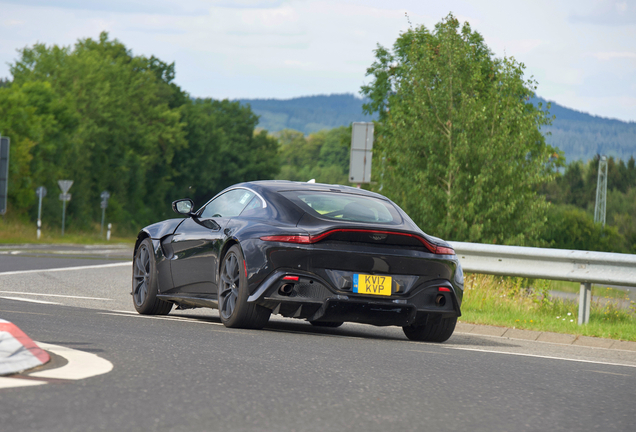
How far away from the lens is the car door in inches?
338

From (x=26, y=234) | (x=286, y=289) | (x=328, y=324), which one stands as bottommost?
(x=26, y=234)

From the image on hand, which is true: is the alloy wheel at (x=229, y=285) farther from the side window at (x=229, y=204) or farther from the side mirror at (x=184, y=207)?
the side mirror at (x=184, y=207)

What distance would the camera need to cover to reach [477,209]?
18.3 m

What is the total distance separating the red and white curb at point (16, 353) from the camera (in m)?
4.88

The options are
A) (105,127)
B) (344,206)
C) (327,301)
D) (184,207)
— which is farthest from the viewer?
(105,127)

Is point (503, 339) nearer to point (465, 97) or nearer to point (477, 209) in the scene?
point (477, 209)

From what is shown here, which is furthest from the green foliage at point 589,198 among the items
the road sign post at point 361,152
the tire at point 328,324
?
the tire at point 328,324

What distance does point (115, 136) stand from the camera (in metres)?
65.7

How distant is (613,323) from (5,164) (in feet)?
35.3

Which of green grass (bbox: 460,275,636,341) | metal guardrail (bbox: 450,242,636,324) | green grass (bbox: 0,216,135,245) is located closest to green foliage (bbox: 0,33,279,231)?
green grass (bbox: 0,216,135,245)

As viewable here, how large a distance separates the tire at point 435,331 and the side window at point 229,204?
6.53 ft

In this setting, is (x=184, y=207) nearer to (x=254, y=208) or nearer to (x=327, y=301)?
(x=254, y=208)

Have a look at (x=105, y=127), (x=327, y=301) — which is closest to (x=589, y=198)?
(x=105, y=127)

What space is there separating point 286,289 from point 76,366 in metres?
2.76
